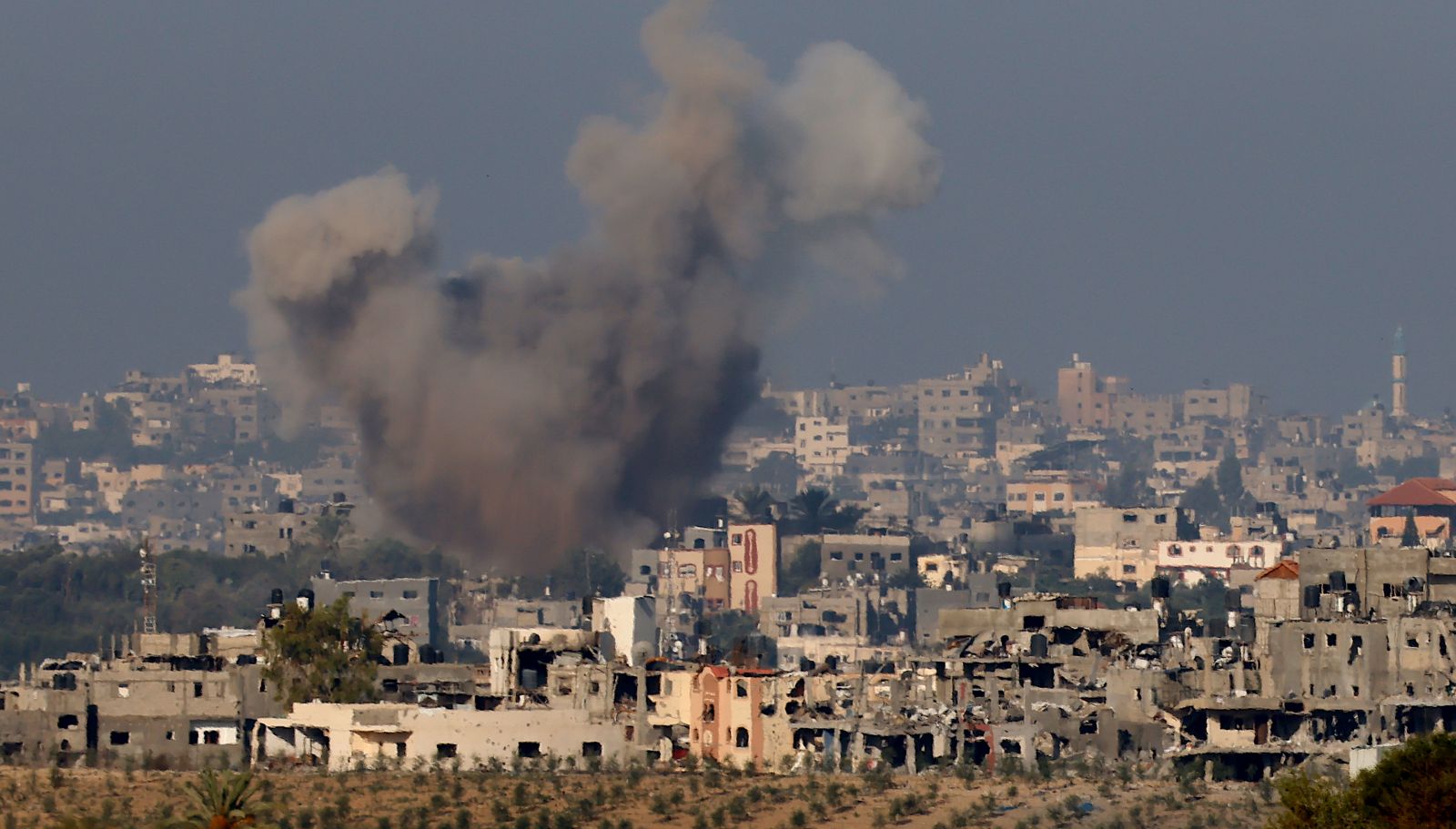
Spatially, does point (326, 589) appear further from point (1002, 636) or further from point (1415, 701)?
point (1415, 701)

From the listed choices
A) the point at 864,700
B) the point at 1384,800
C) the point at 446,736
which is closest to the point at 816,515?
the point at 864,700

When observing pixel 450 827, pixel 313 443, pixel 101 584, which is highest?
pixel 313 443

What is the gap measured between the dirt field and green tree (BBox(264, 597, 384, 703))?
823 cm

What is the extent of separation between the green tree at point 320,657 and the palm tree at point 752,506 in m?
57.3

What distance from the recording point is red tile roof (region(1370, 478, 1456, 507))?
119 m

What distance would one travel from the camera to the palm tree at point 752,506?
393 ft

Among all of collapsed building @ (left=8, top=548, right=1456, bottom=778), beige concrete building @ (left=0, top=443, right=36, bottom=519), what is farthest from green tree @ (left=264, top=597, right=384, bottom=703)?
beige concrete building @ (left=0, top=443, right=36, bottom=519)

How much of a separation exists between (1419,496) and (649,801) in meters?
75.7

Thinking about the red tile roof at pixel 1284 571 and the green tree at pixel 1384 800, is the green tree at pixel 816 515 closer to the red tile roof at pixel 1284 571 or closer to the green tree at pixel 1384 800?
the red tile roof at pixel 1284 571

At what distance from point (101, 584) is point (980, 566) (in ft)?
84.6

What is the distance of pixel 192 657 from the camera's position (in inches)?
2425

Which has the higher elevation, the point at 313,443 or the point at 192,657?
the point at 313,443

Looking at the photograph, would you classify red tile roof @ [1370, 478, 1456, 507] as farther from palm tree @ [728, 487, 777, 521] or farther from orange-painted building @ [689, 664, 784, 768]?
orange-painted building @ [689, 664, 784, 768]

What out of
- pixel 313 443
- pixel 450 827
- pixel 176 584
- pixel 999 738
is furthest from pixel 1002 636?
pixel 313 443
